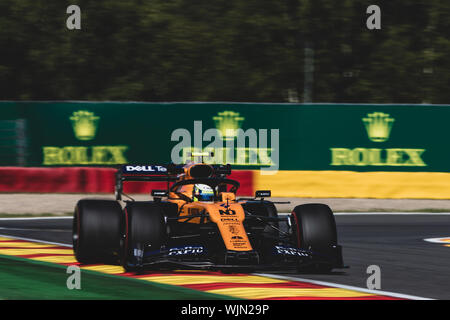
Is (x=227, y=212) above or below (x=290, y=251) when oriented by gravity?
above

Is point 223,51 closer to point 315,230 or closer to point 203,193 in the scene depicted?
point 203,193

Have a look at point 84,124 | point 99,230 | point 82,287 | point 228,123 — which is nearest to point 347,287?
point 82,287

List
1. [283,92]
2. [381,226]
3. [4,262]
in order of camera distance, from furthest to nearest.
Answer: [283,92] → [381,226] → [4,262]

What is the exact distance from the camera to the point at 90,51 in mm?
28859

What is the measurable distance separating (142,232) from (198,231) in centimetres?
88

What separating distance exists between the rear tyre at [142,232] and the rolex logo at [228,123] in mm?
10377

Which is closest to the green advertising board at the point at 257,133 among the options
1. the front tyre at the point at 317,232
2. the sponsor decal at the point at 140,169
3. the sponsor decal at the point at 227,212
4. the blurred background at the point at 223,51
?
the blurred background at the point at 223,51

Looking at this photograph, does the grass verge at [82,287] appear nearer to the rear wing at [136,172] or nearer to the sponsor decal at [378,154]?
the rear wing at [136,172]

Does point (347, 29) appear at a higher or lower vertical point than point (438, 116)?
higher

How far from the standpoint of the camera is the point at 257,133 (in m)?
20.6

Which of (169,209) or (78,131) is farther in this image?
(78,131)
